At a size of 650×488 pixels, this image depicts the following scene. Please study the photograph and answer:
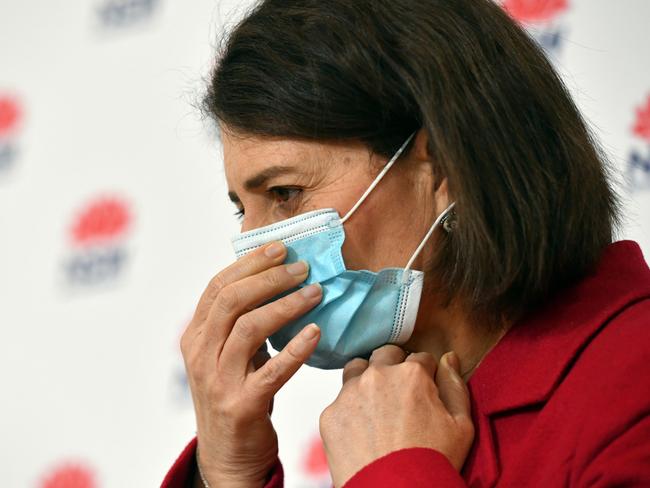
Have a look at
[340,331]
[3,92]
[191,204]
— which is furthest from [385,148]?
[3,92]

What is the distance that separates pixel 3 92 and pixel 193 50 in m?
0.59

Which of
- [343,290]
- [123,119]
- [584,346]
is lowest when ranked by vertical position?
[584,346]

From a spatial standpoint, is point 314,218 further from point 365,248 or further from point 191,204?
point 191,204

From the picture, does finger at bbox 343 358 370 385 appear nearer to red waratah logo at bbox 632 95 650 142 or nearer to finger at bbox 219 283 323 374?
finger at bbox 219 283 323 374

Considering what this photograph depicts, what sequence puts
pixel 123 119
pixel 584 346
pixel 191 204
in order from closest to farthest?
pixel 584 346 < pixel 191 204 < pixel 123 119

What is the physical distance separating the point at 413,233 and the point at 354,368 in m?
0.20

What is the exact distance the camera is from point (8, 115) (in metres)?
2.78

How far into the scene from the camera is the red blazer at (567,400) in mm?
1198

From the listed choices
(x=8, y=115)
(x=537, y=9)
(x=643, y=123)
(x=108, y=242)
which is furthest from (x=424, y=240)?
(x=8, y=115)

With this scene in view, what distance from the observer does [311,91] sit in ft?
4.63

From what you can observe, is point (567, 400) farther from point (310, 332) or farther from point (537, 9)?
point (537, 9)

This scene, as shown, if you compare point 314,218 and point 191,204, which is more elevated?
point 191,204

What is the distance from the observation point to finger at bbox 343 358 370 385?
1.47 m

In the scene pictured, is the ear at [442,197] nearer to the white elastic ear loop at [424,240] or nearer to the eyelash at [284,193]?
the white elastic ear loop at [424,240]
